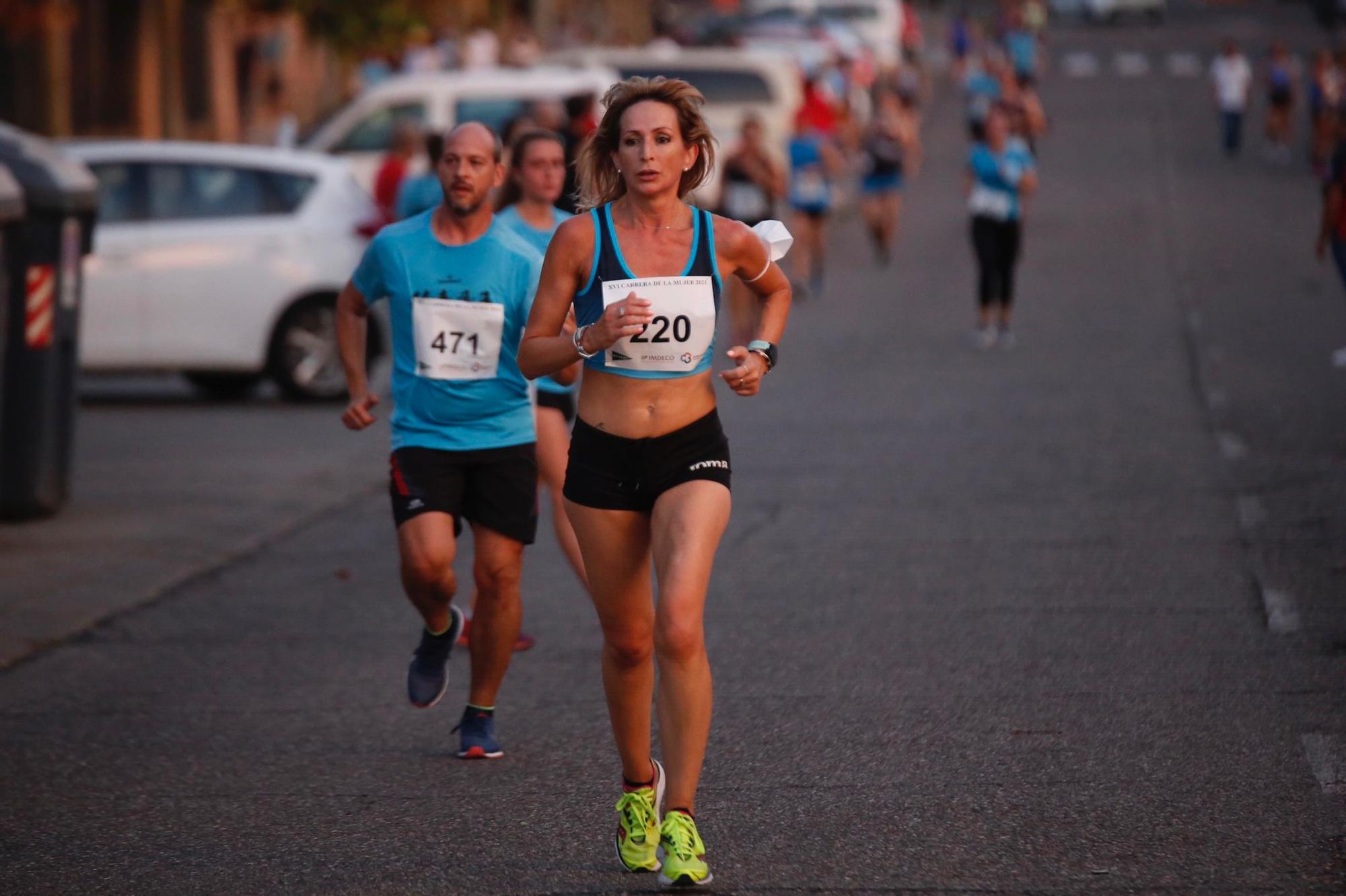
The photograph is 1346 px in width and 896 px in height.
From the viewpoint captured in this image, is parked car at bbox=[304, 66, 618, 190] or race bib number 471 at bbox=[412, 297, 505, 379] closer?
race bib number 471 at bbox=[412, 297, 505, 379]

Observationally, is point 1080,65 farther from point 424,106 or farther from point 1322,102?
point 424,106

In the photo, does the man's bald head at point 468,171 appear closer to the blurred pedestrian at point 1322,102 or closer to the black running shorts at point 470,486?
the black running shorts at point 470,486

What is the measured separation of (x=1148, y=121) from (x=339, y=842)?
39295 mm

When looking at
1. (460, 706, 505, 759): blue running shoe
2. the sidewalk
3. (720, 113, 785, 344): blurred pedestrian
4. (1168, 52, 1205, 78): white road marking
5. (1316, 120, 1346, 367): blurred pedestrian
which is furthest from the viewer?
(1168, 52, 1205, 78): white road marking

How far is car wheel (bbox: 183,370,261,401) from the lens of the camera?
16348 mm

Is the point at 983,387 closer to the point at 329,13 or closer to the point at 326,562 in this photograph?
the point at 326,562

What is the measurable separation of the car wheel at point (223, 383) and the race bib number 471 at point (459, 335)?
10006 millimetres

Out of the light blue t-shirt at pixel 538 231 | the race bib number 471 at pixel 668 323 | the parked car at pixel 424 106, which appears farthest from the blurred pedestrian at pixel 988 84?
the race bib number 471 at pixel 668 323

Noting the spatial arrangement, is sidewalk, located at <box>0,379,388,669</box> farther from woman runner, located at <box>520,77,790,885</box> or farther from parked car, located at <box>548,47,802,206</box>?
parked car, located at <box>548,47,802,206</box>

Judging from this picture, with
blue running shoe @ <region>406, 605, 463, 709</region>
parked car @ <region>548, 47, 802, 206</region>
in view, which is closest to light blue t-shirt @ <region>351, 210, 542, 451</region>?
blue running shoe @ <region>406, 605, 463, 709</region>

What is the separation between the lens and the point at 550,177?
7.84m

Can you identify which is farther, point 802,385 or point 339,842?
point 802,385

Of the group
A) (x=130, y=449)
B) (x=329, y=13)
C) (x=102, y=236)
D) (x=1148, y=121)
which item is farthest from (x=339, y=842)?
(x=1148, y=121)

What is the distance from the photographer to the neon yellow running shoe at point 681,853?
4.97 metres
